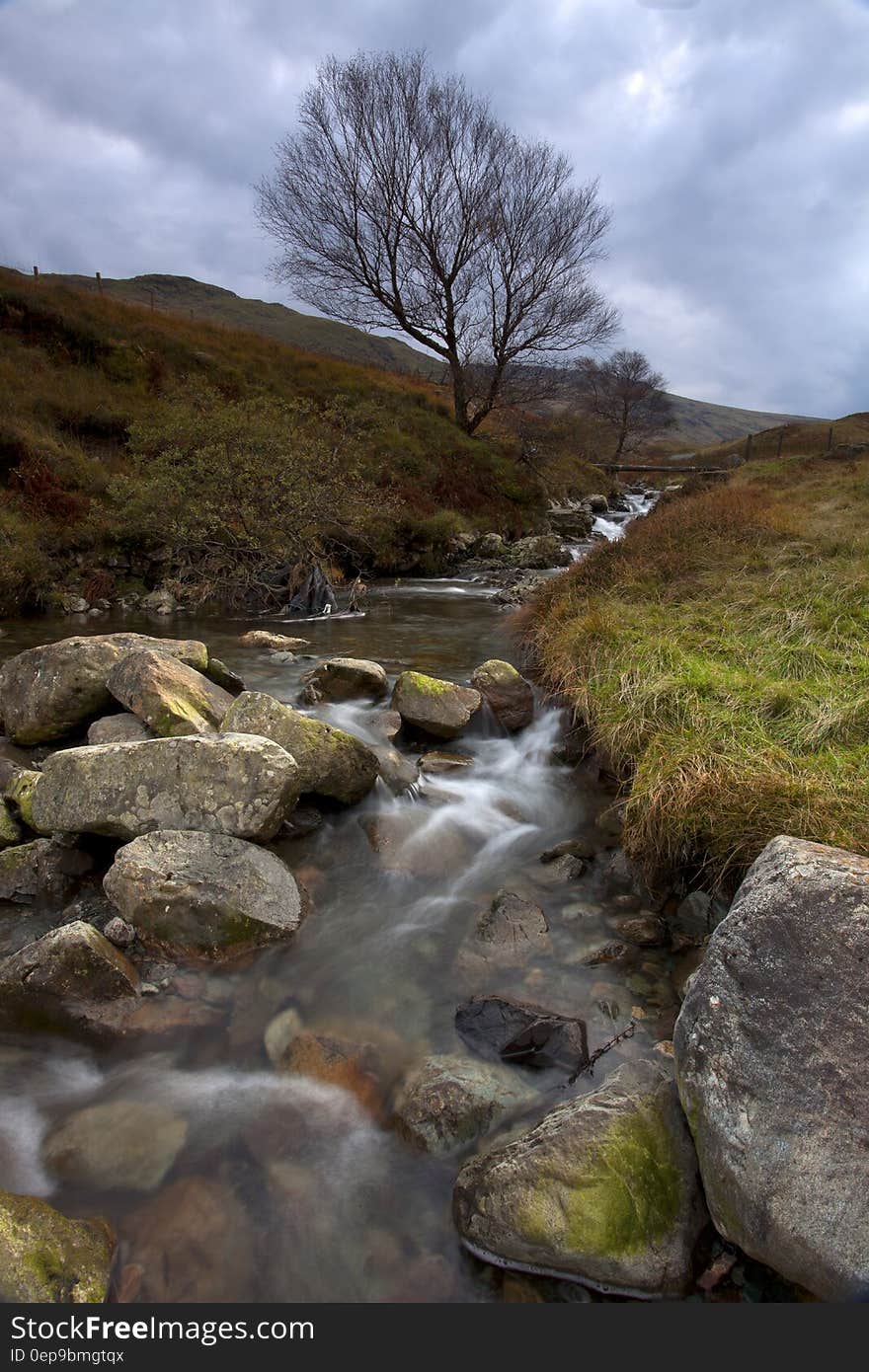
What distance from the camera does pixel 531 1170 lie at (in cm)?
240

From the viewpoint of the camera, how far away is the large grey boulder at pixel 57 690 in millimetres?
5891

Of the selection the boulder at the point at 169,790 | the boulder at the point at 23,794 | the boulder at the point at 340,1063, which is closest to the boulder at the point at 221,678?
the boulder at the point at 23,794

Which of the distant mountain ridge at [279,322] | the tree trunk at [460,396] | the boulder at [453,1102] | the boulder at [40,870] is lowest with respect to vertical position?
the boulder at [453,1102]

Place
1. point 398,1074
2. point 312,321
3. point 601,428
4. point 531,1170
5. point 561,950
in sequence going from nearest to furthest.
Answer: point 531,1170, point 398,1074, point 561,950, point 601,428, point 312,321

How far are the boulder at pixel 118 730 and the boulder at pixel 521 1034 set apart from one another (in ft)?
11.1

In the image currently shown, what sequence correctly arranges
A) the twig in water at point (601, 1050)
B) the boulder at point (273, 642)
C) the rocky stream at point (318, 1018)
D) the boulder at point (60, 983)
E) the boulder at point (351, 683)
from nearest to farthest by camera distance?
the rocky stream at point (318, 1018) → the twig in water at point (601, 1050) → the boulder at point (60, 983) → the boulder at point (351, 683) → the boulder at point (273, 642)

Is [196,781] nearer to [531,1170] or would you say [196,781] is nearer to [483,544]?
[531,1170]

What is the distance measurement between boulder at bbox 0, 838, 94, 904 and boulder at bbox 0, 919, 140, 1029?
772mm

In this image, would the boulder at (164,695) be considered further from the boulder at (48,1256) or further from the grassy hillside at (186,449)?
the grassy hillside at (186,449)

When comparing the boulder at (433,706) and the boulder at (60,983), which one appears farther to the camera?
the boulder at (433,706)

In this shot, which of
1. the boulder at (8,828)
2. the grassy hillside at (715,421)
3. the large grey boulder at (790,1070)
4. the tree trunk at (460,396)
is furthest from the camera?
the grassy hillside at (715,421)

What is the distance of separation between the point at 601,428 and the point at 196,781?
2058 inches

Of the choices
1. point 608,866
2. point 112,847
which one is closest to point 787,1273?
point 608,866

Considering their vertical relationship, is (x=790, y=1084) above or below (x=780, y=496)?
below
